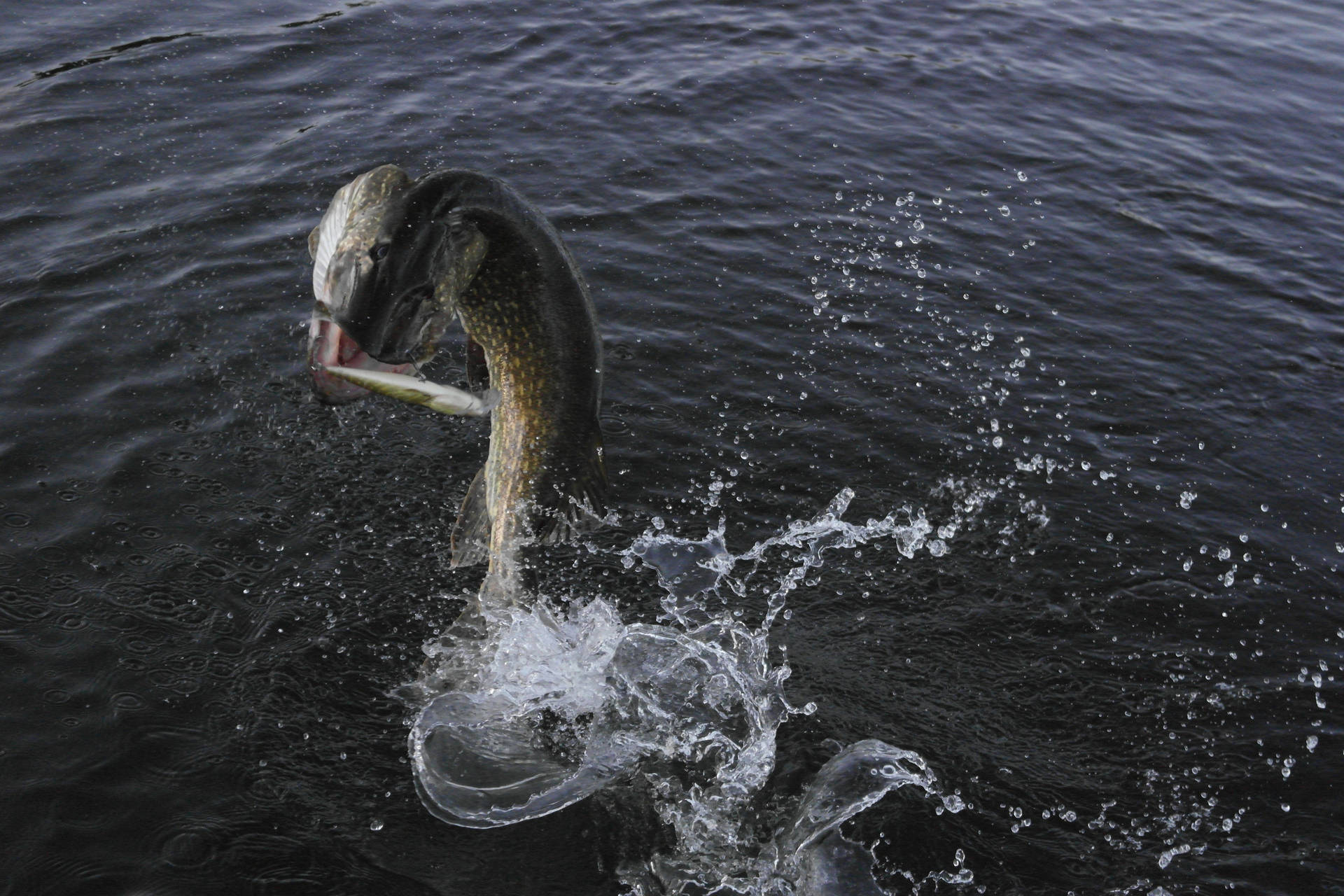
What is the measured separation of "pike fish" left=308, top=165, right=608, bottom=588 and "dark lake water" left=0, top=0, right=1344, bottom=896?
1.43 metres

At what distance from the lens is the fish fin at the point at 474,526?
4.94m

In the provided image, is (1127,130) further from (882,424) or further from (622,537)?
(622,537)

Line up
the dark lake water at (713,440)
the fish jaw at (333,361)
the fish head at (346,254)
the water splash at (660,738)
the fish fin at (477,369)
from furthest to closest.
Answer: the dark lake water at (713,440) < the water splash at (660,738) < the fish fin at (477,369) < the fish head at (346,254) < the fish jaw at (333,361)

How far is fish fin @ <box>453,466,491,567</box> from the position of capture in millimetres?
4938

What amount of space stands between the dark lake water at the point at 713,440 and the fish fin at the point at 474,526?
888 mm

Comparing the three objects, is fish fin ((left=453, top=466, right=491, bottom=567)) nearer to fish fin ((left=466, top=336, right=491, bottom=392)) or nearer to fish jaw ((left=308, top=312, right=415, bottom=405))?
fish fin ((left=466, top=336, right=491, bottom=392))

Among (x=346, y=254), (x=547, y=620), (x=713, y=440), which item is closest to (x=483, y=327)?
(x=346, y=254)

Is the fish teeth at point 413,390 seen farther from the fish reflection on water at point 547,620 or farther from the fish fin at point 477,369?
the fish fin at point 477,369

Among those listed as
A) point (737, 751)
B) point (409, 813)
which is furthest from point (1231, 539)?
point (409, 813)

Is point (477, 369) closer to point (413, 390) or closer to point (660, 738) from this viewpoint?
point (413, 390)

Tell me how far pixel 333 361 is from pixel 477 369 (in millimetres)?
849

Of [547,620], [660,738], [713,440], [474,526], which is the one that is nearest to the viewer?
[474,526]

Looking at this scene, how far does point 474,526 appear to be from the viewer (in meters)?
4.97

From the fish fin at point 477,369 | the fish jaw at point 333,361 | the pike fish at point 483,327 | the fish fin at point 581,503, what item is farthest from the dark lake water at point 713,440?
the fish jaw at point 333,361
